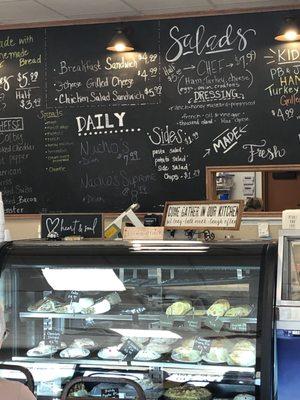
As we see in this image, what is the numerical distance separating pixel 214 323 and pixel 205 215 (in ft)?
2.24

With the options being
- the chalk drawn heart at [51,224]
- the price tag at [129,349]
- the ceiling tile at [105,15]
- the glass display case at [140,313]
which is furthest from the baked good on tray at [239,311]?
the ceiling tile at [105,15]

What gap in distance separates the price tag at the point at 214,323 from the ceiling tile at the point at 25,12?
371 centimetres

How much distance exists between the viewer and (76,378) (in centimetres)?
276

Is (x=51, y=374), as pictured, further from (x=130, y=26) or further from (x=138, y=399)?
(x=130, y=26)

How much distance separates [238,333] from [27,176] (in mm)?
4120

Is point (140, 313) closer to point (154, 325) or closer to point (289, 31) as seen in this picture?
point (154, 325)

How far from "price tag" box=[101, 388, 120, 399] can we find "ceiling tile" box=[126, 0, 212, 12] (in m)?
3.70

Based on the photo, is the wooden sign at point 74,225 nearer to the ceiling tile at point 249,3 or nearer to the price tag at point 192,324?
the price tag at point 192,324

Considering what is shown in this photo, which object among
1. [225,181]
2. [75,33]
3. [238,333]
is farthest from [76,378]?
[225,181]

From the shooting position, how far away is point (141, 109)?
6.31 meters

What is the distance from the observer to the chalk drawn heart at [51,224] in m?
3.59

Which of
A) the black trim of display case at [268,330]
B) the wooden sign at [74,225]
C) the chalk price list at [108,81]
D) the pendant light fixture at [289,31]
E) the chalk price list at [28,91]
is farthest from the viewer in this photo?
the chalk price list at [28,91]

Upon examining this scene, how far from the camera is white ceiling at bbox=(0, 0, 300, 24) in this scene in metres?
5.76

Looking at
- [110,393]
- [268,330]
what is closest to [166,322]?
[110,393]
